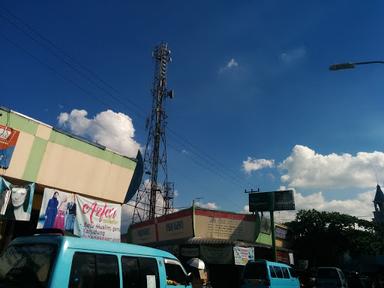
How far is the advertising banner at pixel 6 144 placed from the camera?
13.2 metres

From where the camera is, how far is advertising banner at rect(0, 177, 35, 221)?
13055mm

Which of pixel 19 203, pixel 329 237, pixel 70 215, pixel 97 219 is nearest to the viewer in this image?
pixel 19 203

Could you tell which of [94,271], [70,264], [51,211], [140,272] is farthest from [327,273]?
[70,264]

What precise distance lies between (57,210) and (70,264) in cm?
929

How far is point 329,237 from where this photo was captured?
39438mm

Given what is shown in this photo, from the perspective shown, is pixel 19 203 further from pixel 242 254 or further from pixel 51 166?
pixel 242 254

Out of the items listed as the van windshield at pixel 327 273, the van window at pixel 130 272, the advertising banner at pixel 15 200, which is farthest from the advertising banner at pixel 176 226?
the van window at pixel 130 272

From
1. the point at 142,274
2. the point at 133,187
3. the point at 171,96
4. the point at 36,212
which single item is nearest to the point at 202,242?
the point at 133,187

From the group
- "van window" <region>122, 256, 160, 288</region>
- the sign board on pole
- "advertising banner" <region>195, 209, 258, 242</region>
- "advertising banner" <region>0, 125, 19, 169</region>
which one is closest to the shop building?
"advertising banner" <region>0, 125, 19, 169</region>

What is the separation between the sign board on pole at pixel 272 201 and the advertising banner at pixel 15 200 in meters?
23.3

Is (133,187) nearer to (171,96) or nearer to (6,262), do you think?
(6,262)

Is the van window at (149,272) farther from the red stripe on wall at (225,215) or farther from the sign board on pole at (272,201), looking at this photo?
the sign board on pole at (272,201)

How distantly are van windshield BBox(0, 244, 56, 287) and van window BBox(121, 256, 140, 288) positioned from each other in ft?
4.65

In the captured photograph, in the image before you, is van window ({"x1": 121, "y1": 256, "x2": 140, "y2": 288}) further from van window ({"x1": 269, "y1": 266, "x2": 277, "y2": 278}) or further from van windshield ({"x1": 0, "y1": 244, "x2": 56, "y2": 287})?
van window ({"x1": 269, "y1": 266, "x2": 277, "y2": 278})
